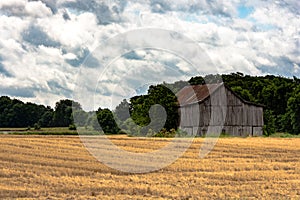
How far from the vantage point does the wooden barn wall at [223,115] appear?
56312mm

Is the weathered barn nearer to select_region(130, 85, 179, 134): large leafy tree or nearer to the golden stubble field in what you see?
select_region(130, 85, 179, 134): large leafy tree

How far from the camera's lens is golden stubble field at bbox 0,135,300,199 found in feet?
47.8

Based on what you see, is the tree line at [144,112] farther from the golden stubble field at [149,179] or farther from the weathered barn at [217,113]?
the golden stubble field at [149,179]

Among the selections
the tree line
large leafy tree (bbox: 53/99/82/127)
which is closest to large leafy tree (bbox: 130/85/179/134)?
the tree line

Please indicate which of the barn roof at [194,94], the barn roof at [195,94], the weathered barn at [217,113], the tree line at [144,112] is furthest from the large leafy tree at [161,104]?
the barn roof at [194,94]

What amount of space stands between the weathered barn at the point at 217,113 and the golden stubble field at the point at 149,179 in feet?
101

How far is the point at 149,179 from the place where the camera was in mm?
17391

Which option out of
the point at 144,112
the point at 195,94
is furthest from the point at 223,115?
the point at 144,112

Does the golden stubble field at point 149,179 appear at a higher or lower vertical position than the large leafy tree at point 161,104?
lower

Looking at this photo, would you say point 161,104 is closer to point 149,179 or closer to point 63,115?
point 63,115

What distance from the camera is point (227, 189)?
15.8 metres

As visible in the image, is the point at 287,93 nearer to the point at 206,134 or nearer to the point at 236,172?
the point at 206,134

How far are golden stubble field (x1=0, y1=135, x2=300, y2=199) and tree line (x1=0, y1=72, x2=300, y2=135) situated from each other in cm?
338

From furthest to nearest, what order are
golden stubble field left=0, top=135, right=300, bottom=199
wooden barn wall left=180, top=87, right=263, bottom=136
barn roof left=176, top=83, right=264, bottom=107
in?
barn roof left=176, top=83, right=264, bottom=107
wooden barn wall left=180, top=87, right=263, bottom=136
golden stubble field left=0, top=135, right=300, bottom=199
